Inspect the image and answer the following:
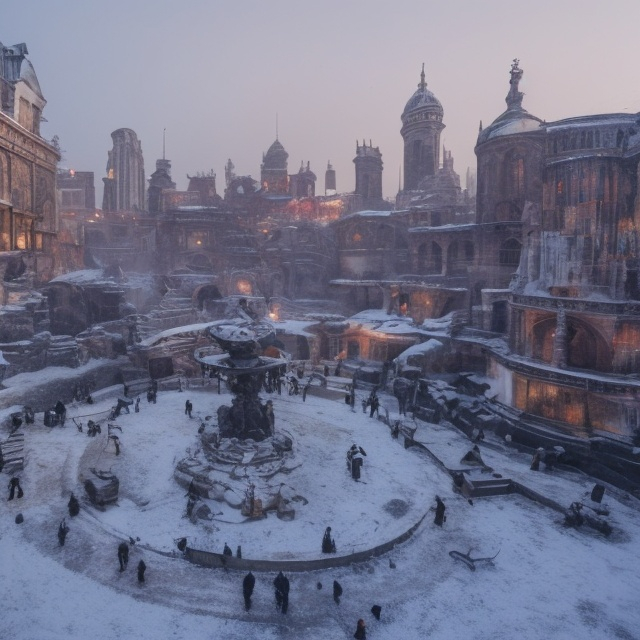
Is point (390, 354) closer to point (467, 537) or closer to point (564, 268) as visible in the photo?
point (564, 268)

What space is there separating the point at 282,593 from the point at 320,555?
2217mm

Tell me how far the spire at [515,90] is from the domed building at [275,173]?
34.7 metres

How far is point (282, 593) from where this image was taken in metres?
12.0

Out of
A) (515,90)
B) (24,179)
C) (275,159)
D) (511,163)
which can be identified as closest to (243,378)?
(24,179)

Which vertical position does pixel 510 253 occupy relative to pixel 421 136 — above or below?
below

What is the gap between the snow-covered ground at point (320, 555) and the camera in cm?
1162

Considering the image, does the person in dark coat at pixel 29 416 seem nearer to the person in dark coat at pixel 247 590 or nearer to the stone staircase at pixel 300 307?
the person in dark coat at pixel 247 590

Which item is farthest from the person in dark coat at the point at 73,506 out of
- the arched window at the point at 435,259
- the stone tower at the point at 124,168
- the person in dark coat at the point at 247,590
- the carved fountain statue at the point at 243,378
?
the stone tower at the point at 124,168

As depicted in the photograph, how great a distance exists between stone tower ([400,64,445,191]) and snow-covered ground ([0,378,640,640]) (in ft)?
161

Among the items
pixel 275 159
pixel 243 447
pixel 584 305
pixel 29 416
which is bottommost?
pixel 243 447

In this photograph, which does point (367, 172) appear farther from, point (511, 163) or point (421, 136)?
point (511, 163)

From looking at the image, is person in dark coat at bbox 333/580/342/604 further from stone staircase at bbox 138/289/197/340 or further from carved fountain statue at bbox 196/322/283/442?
stone staircase at bbox 138/289/197/340

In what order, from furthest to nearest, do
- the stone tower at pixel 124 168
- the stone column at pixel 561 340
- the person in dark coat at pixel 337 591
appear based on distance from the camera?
the stone tower at pixel 124 168
the stone column at pixel 561 340
the person in dark coat at pixel 337 591

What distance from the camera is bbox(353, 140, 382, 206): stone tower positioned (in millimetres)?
64125
